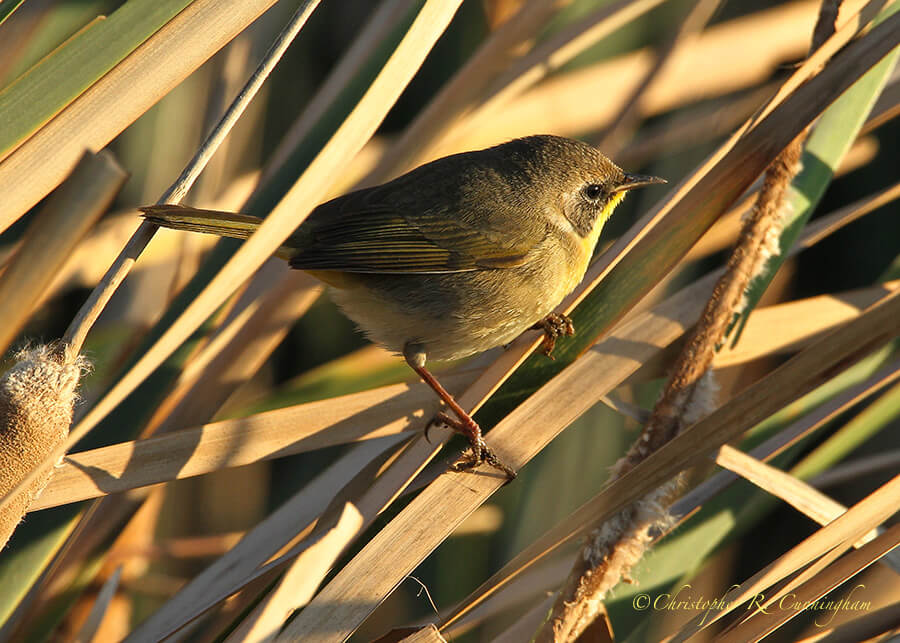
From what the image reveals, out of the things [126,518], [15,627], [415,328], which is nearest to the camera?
[15,627]

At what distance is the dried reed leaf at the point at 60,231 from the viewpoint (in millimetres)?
1433

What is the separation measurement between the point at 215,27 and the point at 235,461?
36.5 inches

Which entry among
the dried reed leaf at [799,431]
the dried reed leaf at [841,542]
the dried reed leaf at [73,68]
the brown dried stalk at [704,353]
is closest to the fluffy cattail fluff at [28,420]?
the dried reed leaf at [73,68]

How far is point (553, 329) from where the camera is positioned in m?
2.22

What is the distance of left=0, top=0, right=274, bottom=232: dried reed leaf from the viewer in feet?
5.14

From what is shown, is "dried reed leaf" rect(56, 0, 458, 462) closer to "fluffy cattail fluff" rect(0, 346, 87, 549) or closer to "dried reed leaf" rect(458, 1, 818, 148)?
"fluffy cattail fluff" rect(0, 346, 87, 549)

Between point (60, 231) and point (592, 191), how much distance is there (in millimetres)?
1605

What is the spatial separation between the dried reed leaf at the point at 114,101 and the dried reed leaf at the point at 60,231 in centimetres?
5

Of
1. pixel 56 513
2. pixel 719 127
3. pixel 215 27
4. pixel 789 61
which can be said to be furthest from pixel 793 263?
pixel 56 513

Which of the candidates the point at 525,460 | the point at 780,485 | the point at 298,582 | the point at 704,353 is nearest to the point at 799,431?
the point at 780,485

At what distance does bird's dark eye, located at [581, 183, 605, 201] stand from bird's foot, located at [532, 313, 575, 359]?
1.45ft

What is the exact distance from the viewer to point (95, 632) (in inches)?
80.4

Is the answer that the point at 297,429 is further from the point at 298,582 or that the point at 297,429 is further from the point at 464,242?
the point at 464,242

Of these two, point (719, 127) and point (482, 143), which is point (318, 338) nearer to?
point (482, 143)
